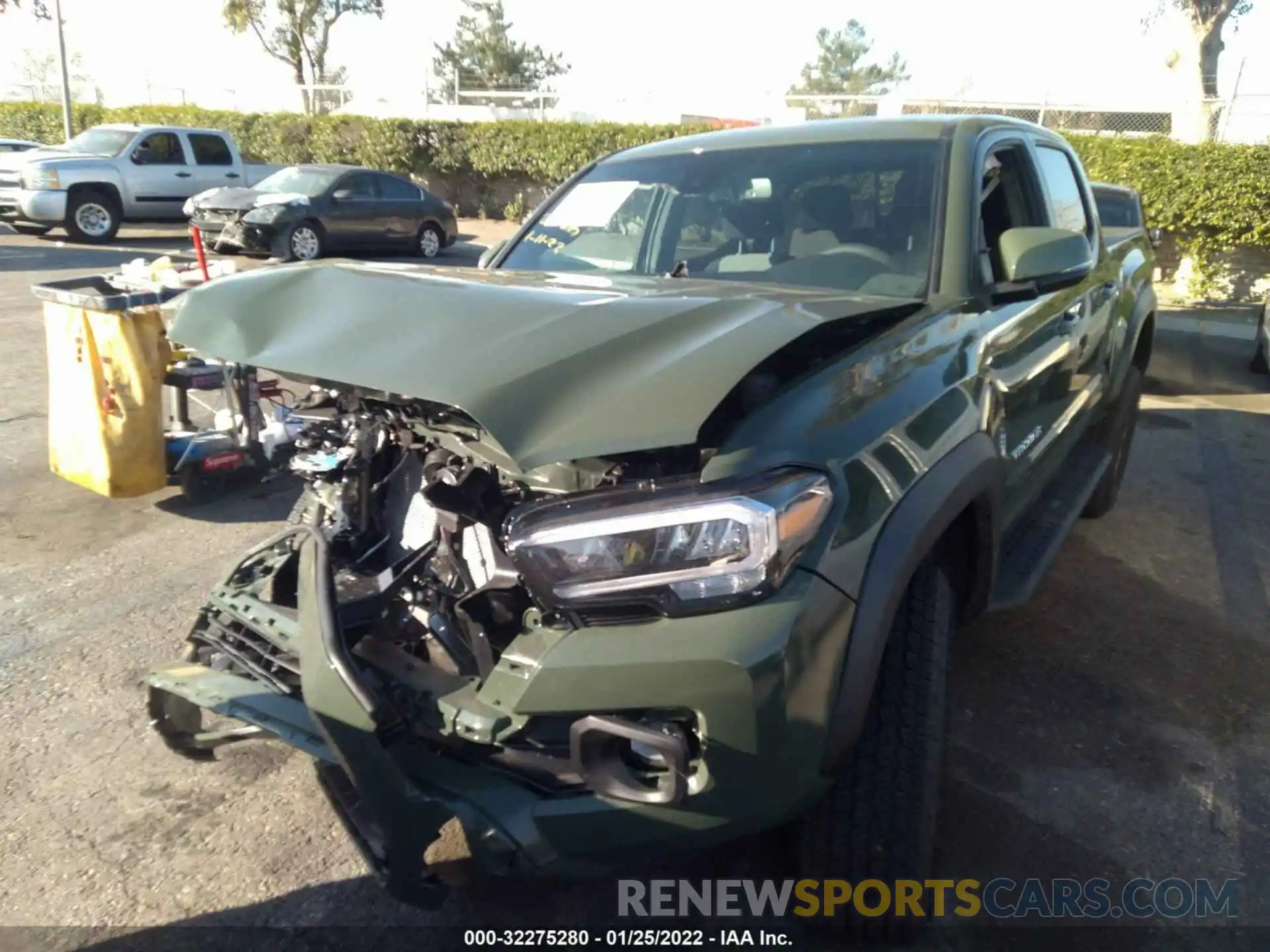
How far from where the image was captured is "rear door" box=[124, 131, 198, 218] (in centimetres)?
1567

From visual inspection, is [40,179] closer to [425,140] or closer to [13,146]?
[13,146]

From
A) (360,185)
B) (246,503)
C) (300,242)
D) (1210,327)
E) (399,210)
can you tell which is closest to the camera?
(246,503)

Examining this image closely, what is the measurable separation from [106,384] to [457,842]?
10.3ft

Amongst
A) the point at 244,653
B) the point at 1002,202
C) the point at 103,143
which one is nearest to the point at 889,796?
the point at 244,653

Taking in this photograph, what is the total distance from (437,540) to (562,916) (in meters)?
0.92

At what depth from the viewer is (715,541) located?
1.75 metres

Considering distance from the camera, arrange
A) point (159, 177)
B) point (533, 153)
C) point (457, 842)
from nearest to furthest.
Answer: point (457, 842)
point (159, 177)
point (533, 153)

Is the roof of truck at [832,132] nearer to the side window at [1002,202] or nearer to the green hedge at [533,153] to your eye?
the side window at [1002,202]

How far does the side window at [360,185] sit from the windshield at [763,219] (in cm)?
1200

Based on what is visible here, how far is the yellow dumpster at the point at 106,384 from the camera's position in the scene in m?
4.46

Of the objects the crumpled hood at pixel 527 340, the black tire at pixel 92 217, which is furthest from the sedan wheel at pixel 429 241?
the crumpled hood at pixel 527 340

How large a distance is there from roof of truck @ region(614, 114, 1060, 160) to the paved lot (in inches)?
71.8

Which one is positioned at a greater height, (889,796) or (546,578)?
(546,578)

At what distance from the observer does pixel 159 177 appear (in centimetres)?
1587
